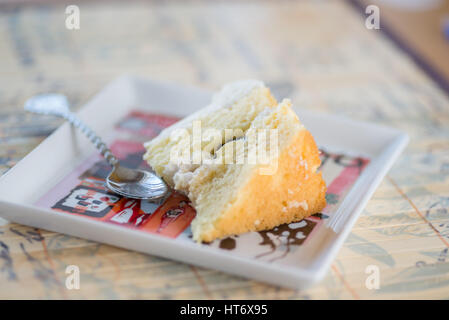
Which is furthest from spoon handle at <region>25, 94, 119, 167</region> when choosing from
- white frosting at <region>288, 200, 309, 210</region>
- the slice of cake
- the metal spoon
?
white frosting at <region>288, 200, 309, 210</region>

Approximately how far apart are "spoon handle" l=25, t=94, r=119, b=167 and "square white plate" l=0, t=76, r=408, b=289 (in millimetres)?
42

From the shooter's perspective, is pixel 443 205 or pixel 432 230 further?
pixel 443 205

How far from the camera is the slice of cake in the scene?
139 centimetres

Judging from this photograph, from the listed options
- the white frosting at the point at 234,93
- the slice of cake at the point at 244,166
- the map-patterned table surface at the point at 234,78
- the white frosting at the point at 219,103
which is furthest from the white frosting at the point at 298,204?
the white frosting at the point at 234,93

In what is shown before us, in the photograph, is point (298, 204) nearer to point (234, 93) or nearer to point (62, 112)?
point (234, 93)

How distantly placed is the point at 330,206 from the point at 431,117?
0.95 m

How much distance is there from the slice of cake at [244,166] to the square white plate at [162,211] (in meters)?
0.05

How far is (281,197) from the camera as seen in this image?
4.73ft

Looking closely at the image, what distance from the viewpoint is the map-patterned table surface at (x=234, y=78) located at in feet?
4.25

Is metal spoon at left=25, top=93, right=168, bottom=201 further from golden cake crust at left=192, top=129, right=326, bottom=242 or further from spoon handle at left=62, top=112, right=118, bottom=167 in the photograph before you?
golden cake crust at left=192, top=129, right=326, bottom=242

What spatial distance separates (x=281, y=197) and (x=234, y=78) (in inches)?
46.4

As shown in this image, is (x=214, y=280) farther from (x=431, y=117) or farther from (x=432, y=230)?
(x=431, y=117)
